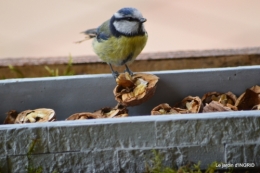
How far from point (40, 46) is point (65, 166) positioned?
1566 mm

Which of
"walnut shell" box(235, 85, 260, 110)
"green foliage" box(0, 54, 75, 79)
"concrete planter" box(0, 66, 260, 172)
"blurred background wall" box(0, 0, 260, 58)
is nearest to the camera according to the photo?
"concrete planter" box(0, 66, 260, 172)

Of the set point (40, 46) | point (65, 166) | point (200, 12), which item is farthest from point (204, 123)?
point (200, 12)

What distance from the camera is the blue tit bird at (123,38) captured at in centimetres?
166

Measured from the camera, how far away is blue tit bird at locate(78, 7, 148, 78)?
5.43ft

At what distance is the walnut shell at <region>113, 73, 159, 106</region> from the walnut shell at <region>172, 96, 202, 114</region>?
0.09 metres

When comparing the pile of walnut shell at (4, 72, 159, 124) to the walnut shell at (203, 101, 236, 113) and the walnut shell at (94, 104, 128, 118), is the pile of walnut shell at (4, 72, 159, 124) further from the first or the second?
the walnut shell at (203, 101, 236, 113)

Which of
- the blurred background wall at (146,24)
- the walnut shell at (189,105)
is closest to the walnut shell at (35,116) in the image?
the walnut shell at (189,105)

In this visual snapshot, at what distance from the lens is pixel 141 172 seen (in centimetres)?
129

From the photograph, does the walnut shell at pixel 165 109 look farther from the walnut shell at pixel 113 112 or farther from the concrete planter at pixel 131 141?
the concrete planter at pixel 131 141

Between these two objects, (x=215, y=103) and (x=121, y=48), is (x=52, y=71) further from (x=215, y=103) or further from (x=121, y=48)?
(x=215, y=103)

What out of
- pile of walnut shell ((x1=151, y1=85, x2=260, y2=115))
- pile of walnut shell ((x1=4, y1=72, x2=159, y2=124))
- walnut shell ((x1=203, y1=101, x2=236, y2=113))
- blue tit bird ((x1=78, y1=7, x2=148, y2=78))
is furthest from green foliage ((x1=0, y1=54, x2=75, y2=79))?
walnut shell ((x1=203, y1=101, x2=236, y2=113))

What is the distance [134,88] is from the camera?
1.58 meters

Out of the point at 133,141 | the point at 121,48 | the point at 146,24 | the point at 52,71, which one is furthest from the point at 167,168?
the point at 146,24

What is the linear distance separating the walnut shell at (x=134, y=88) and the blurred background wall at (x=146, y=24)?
100 centimetres
